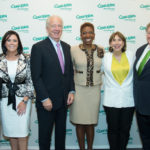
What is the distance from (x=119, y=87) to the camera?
7.79 ft

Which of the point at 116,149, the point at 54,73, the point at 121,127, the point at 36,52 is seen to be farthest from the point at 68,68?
the point at 116,149

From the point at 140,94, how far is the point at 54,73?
0.99 m

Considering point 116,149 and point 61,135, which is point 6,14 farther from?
point 116,149

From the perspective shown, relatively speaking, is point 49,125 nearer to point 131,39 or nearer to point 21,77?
point 21,77

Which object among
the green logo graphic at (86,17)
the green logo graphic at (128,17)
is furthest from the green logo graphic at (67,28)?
the green logo graphic at (128,17)

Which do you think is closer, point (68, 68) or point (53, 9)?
point (68, 68)

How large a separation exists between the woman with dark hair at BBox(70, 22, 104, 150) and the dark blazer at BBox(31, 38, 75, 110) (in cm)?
29

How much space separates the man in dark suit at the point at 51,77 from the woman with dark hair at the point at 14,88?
0.53 ft

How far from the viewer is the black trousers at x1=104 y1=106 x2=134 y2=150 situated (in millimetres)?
2410

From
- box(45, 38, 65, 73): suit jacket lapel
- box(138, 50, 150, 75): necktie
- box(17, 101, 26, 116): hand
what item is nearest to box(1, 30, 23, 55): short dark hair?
box(45, 38, 65, 73): suit jacket lapel

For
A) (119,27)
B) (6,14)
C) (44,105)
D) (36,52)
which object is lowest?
(44,105)

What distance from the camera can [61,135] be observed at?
240cm

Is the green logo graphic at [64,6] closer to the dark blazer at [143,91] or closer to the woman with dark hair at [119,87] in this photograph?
the woman with dark hair at [119,87]

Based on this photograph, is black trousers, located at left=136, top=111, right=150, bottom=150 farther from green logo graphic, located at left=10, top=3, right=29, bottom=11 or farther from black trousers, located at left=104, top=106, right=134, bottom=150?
green logo graphic, located at left=10, top=3, right=29, bottom=11
